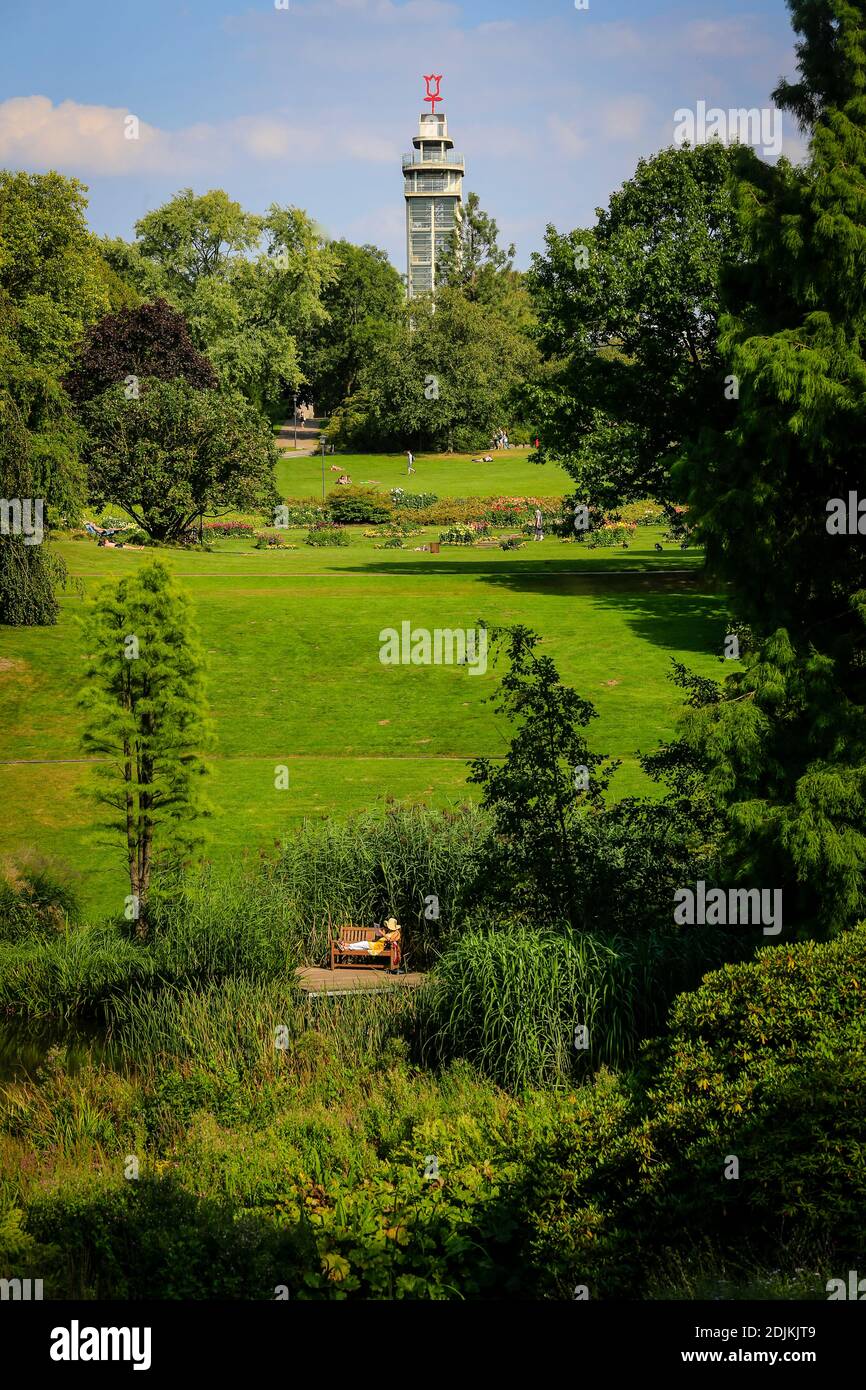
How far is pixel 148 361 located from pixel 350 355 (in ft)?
127

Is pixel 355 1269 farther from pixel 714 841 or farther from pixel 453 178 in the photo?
pixel 453 178

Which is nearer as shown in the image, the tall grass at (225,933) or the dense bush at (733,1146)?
the dense bush at (733,1146)

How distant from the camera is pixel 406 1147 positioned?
8.15 metres

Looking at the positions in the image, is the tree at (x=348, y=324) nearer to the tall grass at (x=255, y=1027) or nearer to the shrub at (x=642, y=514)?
the shrub at (x=642, y=514)

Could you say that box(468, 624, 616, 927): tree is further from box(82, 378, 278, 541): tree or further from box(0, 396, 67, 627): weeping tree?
box(82, 378, 278, 541): tree

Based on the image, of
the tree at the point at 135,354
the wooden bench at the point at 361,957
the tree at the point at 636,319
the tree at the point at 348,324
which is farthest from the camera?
the tree at the point at 348,324

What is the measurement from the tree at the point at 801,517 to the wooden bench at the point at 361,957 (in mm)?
3967

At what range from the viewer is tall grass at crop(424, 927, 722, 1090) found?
36.0 ft

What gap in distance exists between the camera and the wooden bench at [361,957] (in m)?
13.6

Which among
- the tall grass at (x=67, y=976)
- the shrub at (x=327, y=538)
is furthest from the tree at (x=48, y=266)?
the tall grass at (x=67, y=976)

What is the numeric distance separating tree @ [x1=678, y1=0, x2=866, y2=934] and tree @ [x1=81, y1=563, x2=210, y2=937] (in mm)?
5915

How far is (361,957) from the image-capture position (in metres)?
13.7

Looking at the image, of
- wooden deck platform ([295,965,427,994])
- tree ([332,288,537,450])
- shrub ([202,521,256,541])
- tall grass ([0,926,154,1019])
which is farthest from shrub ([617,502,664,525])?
tall grass ([0,926,154,1019])

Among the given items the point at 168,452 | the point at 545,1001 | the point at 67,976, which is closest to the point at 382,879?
the point at 67,976
